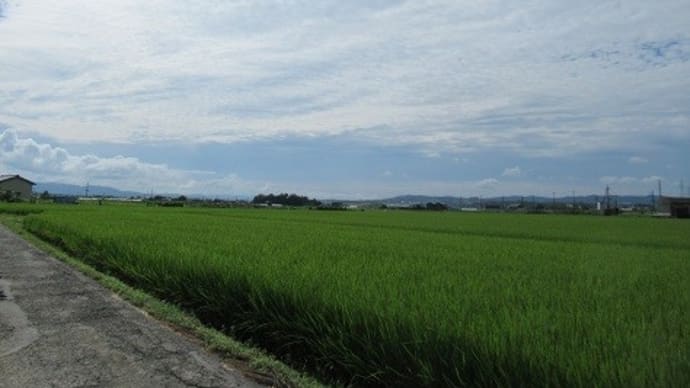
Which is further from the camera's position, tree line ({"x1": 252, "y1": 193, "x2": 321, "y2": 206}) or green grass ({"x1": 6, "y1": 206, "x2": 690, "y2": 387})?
tree line ({"x1": 252, "y1": 193, "x2": 321, "y2": 206})

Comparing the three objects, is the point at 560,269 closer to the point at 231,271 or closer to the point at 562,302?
the point at 562,302

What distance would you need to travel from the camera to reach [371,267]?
22.1ft

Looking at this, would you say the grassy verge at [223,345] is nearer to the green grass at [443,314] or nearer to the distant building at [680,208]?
the green grass at [443,314]

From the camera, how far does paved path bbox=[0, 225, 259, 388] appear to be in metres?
3.97

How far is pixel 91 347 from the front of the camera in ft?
15.5

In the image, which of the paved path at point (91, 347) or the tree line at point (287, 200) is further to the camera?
the tree line at point (287, 200)

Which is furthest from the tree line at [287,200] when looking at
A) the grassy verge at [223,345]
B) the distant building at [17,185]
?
the grassy verge at [223,345]

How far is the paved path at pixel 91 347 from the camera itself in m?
3.97

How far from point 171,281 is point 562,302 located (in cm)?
477

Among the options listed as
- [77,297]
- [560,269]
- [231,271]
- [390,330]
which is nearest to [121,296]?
[77,297]

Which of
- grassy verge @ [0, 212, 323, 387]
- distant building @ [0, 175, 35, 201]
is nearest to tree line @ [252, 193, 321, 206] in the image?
distant building @ [0, 175, 35, 201]

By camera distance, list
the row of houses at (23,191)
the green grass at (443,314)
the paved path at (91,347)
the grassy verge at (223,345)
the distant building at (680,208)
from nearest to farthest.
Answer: the green grass at (443,314) → the paved path at (91,347) → the grassy verge at (223,345) → the distant building at (680,208) → the row of houses at (23,191)

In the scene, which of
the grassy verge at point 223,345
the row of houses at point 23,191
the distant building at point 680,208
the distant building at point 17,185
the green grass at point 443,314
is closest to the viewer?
the green grass at point 443,314

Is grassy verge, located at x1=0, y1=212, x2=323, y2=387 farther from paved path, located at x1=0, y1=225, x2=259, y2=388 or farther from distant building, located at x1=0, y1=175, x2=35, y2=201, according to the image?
distant building, located at x1=0, y1=175, x2=35, y2=201
